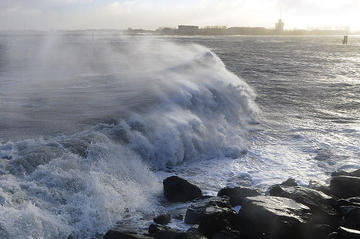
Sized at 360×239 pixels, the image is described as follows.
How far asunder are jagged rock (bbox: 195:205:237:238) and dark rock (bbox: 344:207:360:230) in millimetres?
2117

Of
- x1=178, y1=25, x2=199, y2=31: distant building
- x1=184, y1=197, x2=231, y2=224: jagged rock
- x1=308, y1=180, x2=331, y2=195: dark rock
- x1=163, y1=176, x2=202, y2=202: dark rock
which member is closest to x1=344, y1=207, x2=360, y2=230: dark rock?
x1=308, y1=180, x2=331, y2=195: dark rock

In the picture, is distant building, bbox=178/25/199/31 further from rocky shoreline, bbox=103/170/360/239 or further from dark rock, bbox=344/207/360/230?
dark rock, bbox=344/207/360/230

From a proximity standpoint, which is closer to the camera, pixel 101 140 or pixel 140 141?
pixel 101 140

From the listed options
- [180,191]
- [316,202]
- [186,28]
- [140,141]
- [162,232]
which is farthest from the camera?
[186,28]

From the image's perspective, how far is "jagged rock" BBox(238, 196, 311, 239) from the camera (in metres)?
6.41

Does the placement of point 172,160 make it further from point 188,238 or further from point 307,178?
point 188,238

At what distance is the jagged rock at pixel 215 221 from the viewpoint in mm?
6784

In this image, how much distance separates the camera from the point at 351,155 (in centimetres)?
1273

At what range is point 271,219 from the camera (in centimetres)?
646

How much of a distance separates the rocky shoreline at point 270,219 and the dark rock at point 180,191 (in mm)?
1009

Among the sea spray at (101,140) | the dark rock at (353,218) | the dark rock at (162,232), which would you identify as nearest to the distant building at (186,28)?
the sea spray at (101,140)

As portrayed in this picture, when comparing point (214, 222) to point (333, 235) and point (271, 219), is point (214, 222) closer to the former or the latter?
point (271, 219)

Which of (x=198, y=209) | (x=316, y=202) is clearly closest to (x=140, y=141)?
(x=198, y=209)

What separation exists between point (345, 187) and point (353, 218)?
1.97 metres
